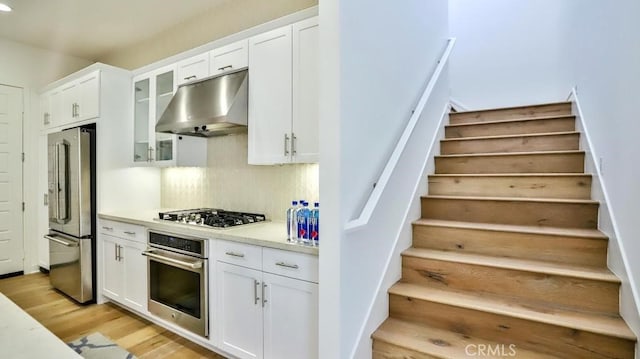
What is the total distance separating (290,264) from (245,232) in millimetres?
513

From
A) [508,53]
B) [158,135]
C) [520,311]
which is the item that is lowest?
[520,311]

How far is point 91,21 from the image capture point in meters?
3.71

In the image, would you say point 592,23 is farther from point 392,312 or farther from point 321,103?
point 392,312

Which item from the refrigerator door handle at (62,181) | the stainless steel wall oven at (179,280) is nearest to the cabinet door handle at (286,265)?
the stainless steel wall oven at (179,280)

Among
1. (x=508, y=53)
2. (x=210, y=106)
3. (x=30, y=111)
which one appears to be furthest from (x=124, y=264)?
(x=508, y=53)

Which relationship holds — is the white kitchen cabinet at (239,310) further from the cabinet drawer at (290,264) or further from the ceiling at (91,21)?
the ceiling at (91,21)

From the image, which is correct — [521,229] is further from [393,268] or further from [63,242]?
[63,242]

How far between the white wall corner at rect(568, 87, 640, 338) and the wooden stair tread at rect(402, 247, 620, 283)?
7 centimetres

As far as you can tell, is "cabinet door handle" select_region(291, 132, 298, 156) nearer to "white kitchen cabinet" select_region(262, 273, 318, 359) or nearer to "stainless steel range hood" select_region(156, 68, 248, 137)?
"stainless steel range hood" select_region(156, 68, 248, 137)

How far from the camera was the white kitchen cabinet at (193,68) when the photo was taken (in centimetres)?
A: 296

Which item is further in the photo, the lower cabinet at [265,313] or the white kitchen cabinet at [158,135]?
the white kitchen cabinet at [158,135]

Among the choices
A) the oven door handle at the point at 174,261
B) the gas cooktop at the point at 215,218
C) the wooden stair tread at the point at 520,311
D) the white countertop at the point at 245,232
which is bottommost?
the wooden stair tread at the point at 520,311

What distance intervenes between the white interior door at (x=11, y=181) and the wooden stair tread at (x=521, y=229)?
16.2 ft

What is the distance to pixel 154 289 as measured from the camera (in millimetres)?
2801
